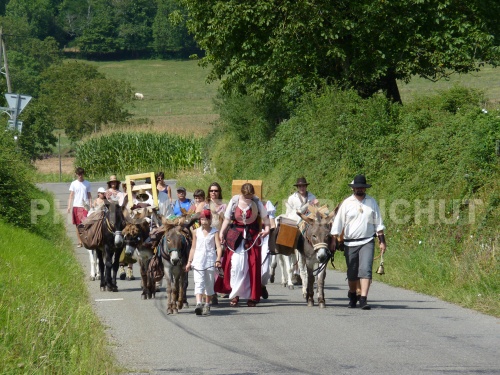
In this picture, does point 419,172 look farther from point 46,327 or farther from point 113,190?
point 46,327

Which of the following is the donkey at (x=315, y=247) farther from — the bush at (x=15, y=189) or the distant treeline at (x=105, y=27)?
the distant treeline at (x=105, y=27)

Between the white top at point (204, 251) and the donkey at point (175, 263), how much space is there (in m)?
0.22

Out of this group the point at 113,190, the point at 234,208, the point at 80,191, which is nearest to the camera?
the point at 234,208

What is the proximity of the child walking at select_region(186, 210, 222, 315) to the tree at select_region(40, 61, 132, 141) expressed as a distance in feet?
272

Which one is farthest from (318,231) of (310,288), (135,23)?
(135,23)

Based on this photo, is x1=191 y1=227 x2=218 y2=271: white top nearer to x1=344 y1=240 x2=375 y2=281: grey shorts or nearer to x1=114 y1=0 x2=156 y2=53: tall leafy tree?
x1=344 y1=240 x2=375 y2=281: grey shorts

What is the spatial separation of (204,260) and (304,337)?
2.93 meters

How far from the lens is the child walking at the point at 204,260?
1539cm

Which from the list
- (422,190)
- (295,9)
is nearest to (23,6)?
(295,9)

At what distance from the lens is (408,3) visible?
34094 millimetres

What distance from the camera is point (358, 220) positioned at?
16219 millimetres

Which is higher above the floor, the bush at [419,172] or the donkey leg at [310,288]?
the bush at [419,172]

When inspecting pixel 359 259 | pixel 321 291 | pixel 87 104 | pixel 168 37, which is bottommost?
pixel 321 291

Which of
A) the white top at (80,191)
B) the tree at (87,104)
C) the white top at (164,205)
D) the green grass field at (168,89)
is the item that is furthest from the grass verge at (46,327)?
the green grass field at (168,89)
